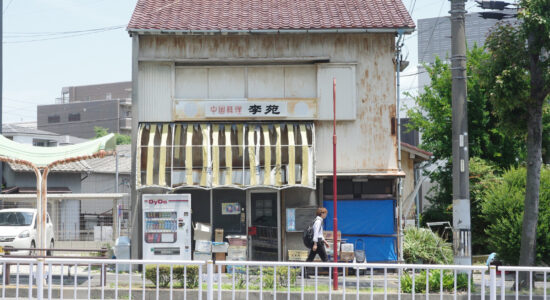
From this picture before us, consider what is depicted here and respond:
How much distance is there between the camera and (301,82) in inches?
729

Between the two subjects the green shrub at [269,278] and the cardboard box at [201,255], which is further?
the cardboard box at [201,255]

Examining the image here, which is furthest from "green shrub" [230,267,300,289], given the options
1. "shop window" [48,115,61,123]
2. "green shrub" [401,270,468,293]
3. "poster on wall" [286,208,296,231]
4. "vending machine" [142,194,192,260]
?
"shop window" [48,115,61,123]

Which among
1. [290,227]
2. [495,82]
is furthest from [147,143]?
[495,82]

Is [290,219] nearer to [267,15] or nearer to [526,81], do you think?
[267,15]

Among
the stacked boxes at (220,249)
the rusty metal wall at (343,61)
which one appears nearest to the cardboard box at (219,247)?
the stacked boxes at (220,249)

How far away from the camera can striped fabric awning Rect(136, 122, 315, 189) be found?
17734 mm

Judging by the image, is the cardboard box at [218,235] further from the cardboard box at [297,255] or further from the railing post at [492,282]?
the railing post at [492,282]

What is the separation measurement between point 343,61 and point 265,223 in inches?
205

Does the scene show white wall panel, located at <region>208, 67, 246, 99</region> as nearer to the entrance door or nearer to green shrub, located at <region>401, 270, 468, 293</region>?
the entrance door

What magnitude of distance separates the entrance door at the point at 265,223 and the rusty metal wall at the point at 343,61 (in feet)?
5.73

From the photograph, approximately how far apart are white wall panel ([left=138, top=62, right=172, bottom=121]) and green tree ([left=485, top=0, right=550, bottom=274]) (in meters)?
8.97

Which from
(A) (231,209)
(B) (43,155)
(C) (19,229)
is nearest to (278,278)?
(A) (231,209)

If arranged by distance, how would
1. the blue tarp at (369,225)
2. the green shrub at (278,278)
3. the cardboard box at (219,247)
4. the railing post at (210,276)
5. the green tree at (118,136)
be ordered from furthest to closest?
the green tree at (118,136) → the blue tarp at (369,225) → the cardboard box at (219,247) → the green shrub at (278,278) → the railing post at (210,276)

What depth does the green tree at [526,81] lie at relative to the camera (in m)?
13.2
